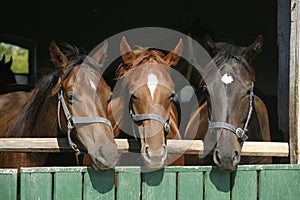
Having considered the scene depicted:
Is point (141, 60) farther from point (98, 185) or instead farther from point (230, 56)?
point (98, 185)

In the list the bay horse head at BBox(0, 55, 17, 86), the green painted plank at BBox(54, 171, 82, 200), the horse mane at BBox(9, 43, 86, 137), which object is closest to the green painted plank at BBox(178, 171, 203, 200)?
the green painted plank at BBox(54, 171, 82, 200)

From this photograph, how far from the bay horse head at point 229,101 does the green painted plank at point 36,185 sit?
902 millimetres

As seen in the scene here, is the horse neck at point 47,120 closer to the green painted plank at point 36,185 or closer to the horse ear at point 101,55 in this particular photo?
the horse ear at point 101,55

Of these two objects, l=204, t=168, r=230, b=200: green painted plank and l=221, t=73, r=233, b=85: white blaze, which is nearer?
l=204, t=168, r=230, b=200: green painted plank

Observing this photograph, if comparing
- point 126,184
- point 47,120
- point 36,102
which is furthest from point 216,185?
point 36,102

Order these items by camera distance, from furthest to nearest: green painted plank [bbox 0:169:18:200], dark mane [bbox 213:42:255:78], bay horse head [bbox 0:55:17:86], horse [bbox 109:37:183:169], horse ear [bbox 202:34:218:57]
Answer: bay horse head [bbox 0:55:17:86], horse ear [bbox 202:34:218:57], dark mane [bbox 213:42:255:78], horse [bbox 109:37:183:169], green painted plank [bbox 0:169:18:200]

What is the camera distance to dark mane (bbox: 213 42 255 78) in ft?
11.8

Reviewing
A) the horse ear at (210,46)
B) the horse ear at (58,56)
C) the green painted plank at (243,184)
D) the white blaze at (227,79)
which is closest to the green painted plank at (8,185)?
the horse ear at (58,56)

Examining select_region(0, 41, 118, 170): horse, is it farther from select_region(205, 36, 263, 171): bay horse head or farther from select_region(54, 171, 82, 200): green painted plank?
select_region(205, 36, 263, 171): bay horse head

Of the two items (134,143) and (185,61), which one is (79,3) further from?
(134,143)

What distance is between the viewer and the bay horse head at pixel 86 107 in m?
3.12

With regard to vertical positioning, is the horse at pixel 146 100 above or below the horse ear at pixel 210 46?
below

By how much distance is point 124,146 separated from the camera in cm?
334

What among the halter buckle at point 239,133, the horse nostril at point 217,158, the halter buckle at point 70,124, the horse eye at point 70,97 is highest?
the horse eye at point 70,97
